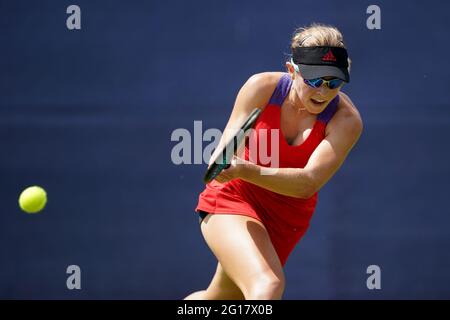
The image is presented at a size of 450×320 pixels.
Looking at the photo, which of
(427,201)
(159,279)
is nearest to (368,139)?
(427,201)

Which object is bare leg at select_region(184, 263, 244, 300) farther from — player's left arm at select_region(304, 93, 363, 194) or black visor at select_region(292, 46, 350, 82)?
black visor at select_region(292, 46, 350, 82)

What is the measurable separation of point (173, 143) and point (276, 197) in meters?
1.71

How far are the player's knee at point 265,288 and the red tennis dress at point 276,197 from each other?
0.37 metres

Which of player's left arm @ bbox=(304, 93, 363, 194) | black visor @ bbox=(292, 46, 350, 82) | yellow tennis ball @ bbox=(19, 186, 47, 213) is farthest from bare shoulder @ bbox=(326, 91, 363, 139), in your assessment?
yellow tennis ball @ bbox=(19, 186, 47, 213)

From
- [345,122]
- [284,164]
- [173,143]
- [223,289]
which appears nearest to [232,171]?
[284,164]

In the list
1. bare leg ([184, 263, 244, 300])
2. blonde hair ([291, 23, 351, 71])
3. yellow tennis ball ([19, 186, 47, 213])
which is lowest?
bare leg ([184, 263, 244, 300])

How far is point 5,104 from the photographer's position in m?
5.07

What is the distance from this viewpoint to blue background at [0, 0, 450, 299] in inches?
196

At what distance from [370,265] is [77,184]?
1848mm

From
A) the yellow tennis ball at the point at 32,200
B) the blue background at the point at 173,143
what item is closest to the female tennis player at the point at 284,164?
the yellow tennis ball at the point at 32,200

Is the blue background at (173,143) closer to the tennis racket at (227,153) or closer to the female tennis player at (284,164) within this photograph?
the female tennis player at (284,164)

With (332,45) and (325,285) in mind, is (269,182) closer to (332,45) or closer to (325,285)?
(332,45)
